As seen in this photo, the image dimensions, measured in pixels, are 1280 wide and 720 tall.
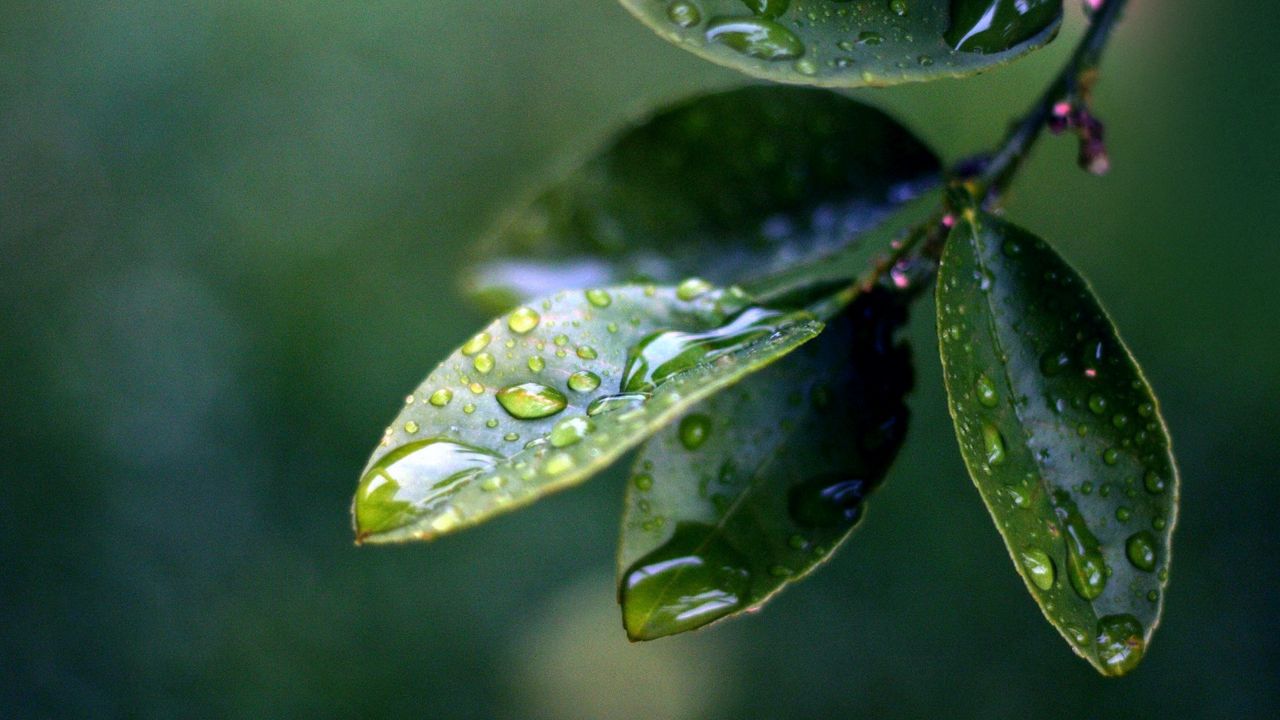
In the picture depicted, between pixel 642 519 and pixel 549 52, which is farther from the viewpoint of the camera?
pixel 549 52

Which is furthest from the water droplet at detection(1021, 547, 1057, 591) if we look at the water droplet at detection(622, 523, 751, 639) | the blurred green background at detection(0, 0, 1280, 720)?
the blurred green background at detection(0, 0, 1280, 720)

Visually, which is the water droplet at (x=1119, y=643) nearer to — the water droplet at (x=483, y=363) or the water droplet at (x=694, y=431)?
the water droplet at (x=694, y=431)

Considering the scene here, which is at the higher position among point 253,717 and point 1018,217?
point 1018,217

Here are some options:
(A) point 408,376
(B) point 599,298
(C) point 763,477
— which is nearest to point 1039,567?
(C) point 763,477

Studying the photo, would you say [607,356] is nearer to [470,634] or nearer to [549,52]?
[470,634]

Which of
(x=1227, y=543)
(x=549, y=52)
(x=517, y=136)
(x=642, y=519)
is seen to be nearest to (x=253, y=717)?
(x=517, y=136)
